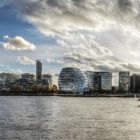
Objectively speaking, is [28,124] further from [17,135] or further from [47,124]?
[17,135]

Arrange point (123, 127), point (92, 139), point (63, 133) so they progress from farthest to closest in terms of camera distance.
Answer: point (123, 127), point (63, 133), point (92, 139)

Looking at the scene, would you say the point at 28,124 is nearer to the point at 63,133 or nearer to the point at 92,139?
the point at 63,133

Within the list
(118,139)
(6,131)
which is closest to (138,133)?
(118,139)

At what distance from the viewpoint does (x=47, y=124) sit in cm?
7694

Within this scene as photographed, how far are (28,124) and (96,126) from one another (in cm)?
1037

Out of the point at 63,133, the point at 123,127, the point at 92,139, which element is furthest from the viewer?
the point at 123,127

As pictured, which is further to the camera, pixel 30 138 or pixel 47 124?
pixel 47 124

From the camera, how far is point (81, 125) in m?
76.1

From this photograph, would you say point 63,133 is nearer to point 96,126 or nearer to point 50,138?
point 50,138

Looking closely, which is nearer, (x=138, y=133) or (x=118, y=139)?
(x=118, y=139)

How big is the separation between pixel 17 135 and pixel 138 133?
52.5 feet

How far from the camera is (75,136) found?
62312mm

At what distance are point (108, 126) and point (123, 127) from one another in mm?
2456

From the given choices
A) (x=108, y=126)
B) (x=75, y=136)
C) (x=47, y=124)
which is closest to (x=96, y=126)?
(x=108, y=126)
